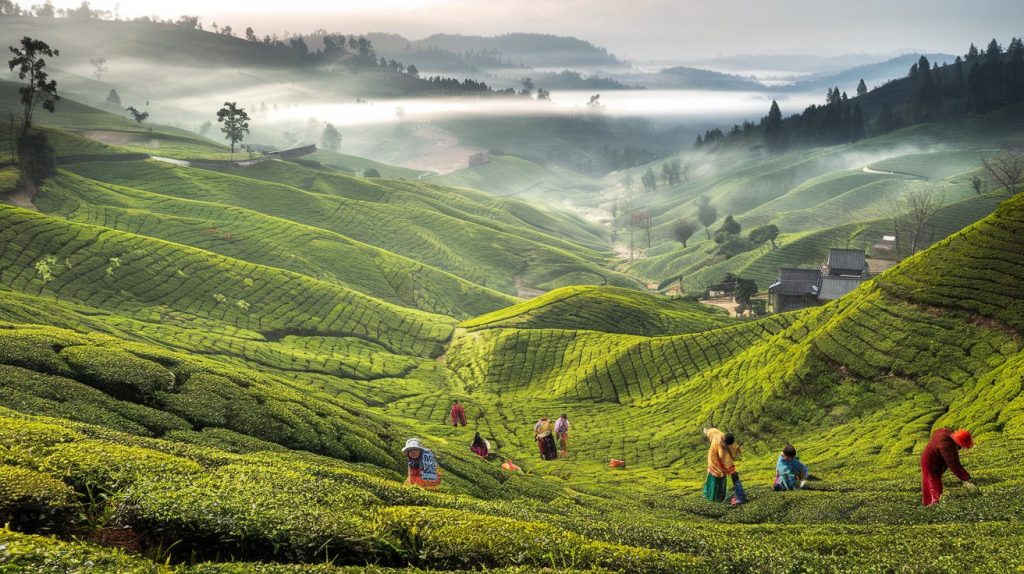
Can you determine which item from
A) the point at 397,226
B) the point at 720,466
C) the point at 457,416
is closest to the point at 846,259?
the point at 457,416

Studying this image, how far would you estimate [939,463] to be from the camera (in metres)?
21.9

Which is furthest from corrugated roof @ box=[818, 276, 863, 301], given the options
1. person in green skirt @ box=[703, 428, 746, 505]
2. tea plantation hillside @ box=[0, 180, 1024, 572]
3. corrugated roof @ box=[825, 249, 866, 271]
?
person in green skirt @ box=[703, 428, 746, 505]

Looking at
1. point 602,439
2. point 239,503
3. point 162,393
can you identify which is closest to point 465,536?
point 239,503

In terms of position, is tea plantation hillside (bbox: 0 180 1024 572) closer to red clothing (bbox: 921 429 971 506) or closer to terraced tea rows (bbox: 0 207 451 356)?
red clothing (bbox: 921 429 971 506)

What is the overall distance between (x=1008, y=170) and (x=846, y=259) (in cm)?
8277

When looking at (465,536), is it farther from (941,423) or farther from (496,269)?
(496,269)

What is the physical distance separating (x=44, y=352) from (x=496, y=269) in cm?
13618

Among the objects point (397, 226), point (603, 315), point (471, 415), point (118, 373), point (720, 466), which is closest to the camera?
point (720, 466)

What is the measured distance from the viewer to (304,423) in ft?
105

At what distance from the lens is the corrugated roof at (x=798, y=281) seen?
357ft

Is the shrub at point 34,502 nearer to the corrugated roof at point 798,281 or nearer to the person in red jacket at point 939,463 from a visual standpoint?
the person in red jacket at point 939,463

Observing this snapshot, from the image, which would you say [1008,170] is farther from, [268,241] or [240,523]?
[240,523]

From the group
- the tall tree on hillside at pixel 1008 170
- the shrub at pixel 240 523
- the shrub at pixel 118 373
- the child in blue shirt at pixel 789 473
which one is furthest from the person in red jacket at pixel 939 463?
the tall tree on hillside at pixel 1008 170

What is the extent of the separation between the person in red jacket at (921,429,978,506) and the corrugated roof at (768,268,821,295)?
92.0m
